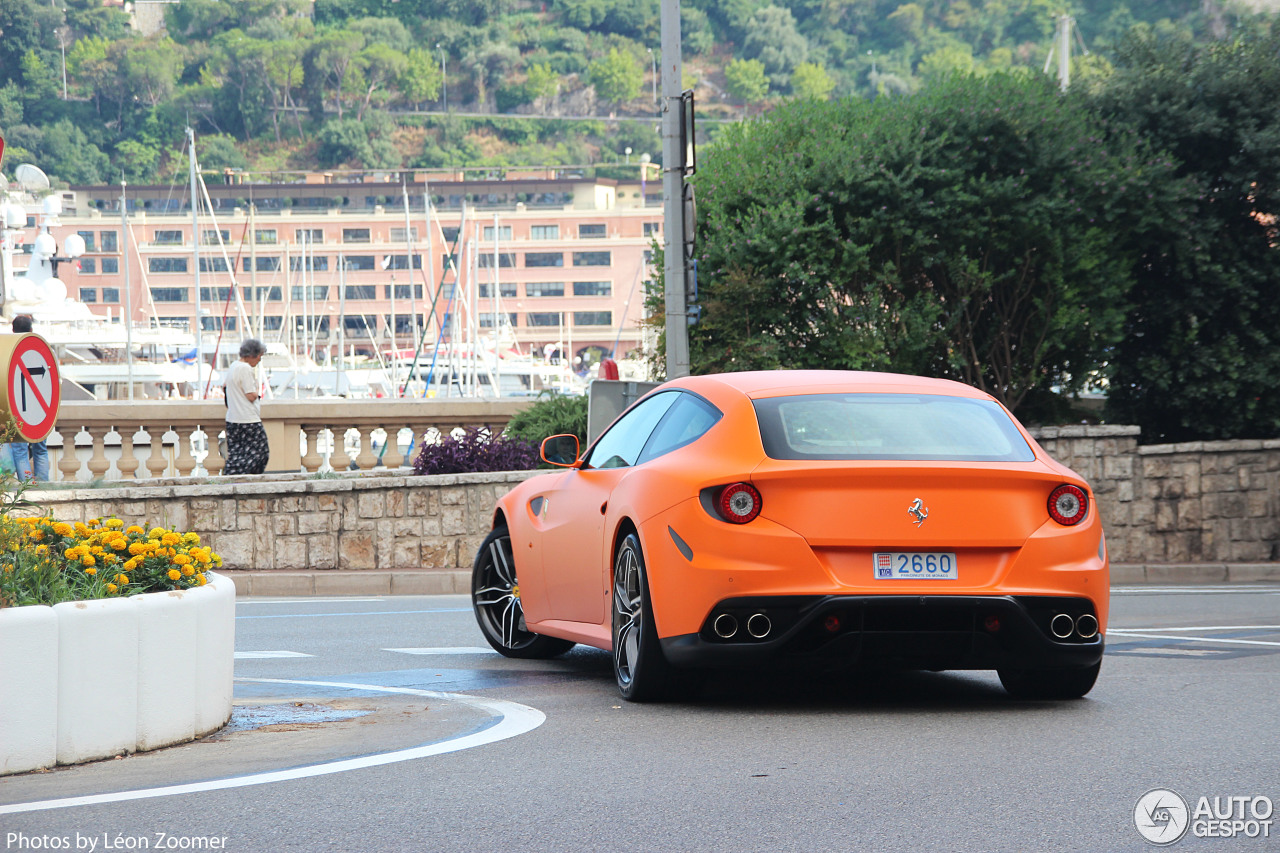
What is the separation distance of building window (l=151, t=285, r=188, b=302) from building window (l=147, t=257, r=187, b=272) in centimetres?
159

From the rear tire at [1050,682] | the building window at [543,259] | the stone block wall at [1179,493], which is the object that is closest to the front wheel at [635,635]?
the rear tire at [1050,682]

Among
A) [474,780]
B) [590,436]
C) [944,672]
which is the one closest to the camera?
[474,780]

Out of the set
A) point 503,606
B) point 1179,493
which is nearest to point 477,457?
point 1179,493

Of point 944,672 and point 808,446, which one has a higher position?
point 808,446

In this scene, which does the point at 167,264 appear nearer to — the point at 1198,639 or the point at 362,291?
the point at 362,291

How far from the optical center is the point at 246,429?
17.5 metres

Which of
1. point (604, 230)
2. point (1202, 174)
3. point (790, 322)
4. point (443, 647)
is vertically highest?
point (604, 230)

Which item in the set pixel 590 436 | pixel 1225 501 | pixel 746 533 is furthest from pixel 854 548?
pixel 1225 501

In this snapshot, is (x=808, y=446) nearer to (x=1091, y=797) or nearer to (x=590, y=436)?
(x=1091, y=797)

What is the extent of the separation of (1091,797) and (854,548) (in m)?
1.74

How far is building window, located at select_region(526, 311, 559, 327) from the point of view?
14762cm

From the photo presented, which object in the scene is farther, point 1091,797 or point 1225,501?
point 1225,501

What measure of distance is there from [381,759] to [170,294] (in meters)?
149

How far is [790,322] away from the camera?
19.0 meters
